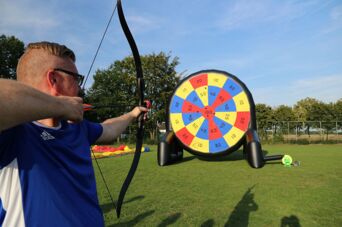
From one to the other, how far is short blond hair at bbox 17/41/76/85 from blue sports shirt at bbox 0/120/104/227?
22 cm

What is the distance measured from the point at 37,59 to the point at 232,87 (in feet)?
26.6

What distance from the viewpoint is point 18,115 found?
2.84 ft

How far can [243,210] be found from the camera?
449cm

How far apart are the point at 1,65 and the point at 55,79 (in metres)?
36.4

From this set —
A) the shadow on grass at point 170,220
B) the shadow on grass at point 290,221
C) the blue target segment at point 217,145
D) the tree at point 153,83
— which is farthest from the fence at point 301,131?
the shadow on grass at point 170,220

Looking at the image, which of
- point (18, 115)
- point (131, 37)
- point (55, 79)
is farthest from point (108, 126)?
point (18, 115)

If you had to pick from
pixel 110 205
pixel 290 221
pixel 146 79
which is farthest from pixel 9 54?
pixel 290 221

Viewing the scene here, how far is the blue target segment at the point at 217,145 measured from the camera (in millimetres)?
8664

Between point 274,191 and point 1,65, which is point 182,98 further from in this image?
point 1,65

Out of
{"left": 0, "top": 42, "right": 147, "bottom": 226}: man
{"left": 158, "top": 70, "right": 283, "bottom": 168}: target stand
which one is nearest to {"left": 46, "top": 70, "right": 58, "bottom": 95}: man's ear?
{"left": 0, "top": 42, "right": 147, "bottom": 226}: man

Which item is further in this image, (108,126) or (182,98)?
(182,98)

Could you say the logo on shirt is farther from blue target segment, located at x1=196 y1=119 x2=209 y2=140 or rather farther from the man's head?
blue target segment, located at x1=196 y1=119 x2=209 y2=140

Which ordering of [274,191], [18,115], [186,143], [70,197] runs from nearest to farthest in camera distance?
[18,115] → [70,197] → [274,191] → [186,143]

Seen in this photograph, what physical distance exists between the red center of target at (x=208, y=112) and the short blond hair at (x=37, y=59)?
25.8ft
